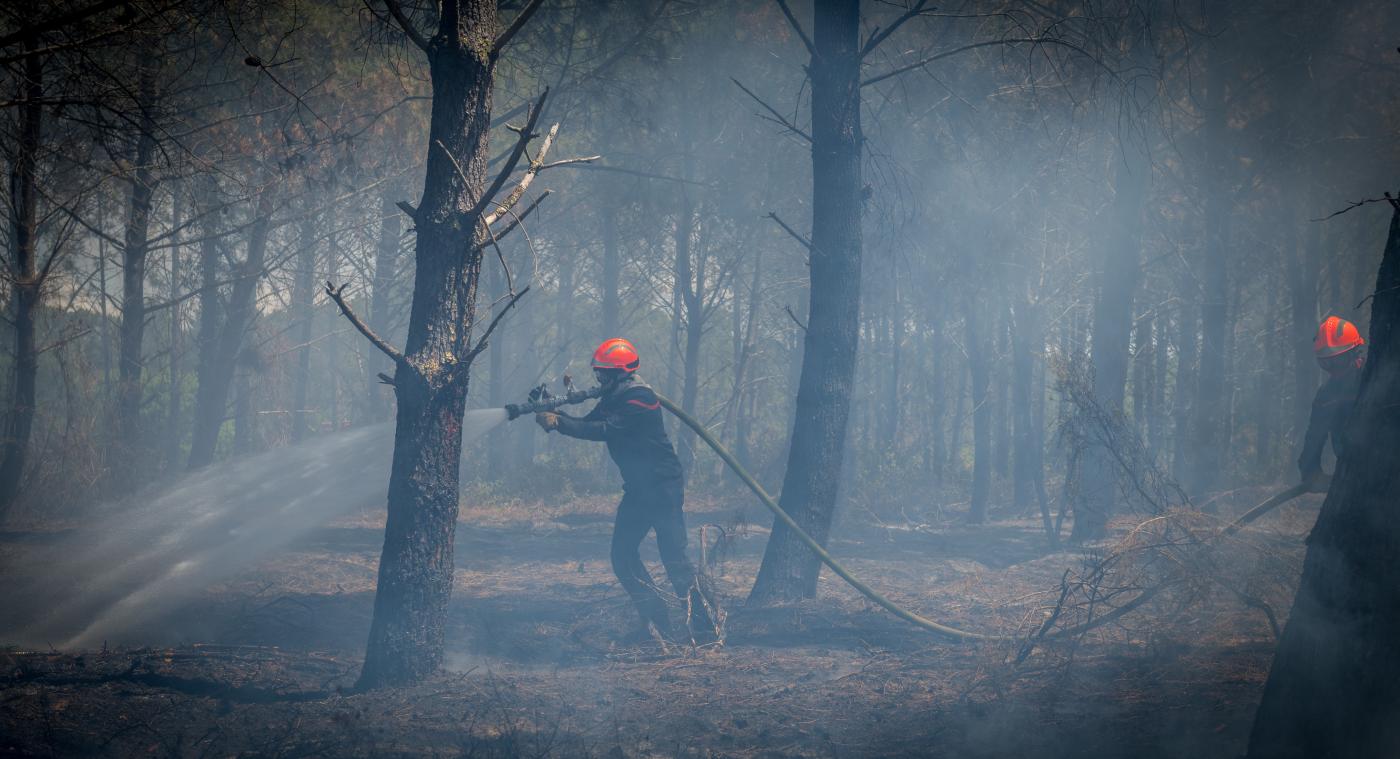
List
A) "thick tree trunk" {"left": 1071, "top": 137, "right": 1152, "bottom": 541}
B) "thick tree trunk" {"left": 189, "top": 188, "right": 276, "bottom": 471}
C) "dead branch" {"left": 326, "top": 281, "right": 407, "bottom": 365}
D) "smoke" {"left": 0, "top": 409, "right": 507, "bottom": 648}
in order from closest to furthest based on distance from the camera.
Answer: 1. "dead branch" {"left": 326, "top": 281, "right": 407, "bottom": 365}
2. "smoke" {"left": 0, "top": 409, "right": 507, "bottom": 648}
3. "thick tree trunk" {"left": 1071, "top": 137, "right": 1152, "bottom": 541}
4. "thick tree trunk" {"left": 189, "top": 188, "right": 276, "bottom": 471}

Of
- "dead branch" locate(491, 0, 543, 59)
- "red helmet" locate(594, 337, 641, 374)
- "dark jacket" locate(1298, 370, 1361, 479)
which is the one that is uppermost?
"dead branch" locate(491, 0, 543, 59)

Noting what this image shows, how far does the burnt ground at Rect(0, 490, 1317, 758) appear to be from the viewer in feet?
13.5

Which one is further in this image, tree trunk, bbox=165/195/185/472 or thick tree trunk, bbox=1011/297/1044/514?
tree trunk, bbox=165/195/185/472

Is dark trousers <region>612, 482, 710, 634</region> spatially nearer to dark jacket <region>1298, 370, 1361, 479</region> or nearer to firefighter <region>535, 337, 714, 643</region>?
firefighter <region>535, 337, 714, 643</region>

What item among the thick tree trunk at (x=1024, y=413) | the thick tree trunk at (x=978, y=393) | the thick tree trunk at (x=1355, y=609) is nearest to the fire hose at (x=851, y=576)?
the thick tree trunk at (x=1355, y=609)

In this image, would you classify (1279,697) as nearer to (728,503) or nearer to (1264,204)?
(728,503)

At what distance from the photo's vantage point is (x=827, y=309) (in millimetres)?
7383

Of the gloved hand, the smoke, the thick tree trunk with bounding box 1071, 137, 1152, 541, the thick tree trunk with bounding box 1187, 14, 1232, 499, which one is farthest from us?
the thick tree trunk with bounding box 1187, 14, 1232, 499

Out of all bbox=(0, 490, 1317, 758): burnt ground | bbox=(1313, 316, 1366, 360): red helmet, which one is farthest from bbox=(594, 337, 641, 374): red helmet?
bbox=(1313, 316, 1366, 360): red helmet

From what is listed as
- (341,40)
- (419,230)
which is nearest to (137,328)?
(341,40)

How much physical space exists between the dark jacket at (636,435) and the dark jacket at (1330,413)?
17.3 ft

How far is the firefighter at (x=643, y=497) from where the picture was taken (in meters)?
6.70

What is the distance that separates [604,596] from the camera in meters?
7.79

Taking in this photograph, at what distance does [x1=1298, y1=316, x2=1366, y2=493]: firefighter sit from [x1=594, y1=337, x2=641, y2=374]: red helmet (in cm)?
561
